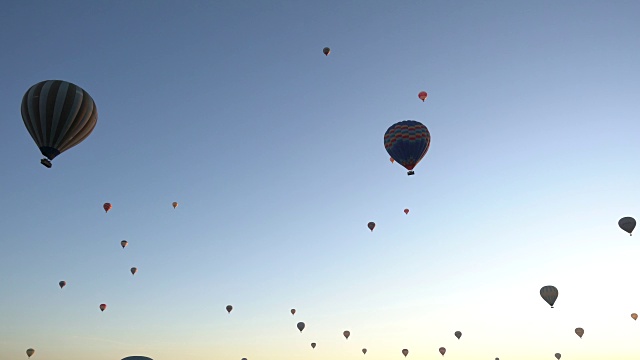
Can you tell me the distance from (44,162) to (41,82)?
5169 mm

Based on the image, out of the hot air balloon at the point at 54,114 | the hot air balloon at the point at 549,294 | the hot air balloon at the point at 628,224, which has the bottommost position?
the hot air balloon at the point at 54,114

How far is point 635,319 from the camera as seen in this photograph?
56531 millimetres

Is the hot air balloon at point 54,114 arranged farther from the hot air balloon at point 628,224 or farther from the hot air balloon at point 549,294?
the hot air balloon at point 628,224

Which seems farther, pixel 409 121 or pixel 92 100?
pixel 409 121

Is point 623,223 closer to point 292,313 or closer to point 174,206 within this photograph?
point 292,313

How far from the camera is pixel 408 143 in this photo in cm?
3491

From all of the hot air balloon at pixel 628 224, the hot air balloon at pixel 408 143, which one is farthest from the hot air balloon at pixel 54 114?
the hot air balloon at pixel 628 224

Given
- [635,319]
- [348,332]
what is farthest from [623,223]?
[348,332]

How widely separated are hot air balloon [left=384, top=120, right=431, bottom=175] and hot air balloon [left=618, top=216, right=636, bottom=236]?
23102mm

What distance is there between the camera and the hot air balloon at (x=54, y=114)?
26.5 metres

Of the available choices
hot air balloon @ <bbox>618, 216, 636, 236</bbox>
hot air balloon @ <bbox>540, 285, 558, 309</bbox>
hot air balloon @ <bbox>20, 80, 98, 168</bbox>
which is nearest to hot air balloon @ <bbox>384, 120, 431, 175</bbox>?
hot air balloon @ <bbox>20, 80, 98, 168</bbox>

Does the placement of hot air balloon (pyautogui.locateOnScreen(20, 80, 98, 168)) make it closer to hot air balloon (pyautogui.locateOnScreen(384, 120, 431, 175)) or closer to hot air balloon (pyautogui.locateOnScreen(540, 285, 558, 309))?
hot air balloon (pyautogui.locateOnScreen(384, 120, 431, 175))

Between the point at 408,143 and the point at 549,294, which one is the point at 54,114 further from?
the point at 549,294

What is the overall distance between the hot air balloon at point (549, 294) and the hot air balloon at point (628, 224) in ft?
26.5
